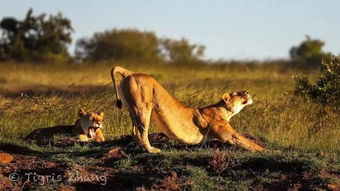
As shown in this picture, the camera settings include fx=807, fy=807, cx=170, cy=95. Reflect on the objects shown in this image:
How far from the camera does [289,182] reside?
7238 millimetres

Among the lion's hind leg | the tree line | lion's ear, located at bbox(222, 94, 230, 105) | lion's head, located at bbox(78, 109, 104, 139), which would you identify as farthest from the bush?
the tree line

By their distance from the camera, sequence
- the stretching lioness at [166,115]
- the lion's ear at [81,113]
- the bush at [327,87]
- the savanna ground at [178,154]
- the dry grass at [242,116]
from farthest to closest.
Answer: the bush at [327,87], the lion's ear at [81,113], the dry grass at [242,116], the stretching lioness at [166,115], the savanna ground at [178,154]

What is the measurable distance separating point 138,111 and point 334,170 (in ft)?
7.53

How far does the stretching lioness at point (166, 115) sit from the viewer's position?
28.8 feet

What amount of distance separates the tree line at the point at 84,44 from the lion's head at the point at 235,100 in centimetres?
3093

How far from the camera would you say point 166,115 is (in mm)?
9102

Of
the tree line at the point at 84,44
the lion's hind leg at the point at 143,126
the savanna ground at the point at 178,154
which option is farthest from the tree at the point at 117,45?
the lion's hind leg at the point at 143,126

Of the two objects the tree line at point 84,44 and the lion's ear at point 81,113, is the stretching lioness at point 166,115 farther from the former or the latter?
the tree line at point 84,44

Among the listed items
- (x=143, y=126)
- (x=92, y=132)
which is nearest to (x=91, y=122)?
(x=92, y=132)

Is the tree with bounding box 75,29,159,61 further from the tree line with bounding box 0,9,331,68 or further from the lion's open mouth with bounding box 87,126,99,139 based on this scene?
the lion's open mouth with bounding box 87,126,99,139

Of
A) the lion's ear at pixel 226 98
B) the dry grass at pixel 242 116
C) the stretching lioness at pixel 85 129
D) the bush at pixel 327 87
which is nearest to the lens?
the lion's ear at pixel 226 98

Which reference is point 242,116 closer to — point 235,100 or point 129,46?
point 235,100

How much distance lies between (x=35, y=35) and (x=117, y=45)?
506 centimetres

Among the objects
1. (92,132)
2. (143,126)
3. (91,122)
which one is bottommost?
(92,132)
